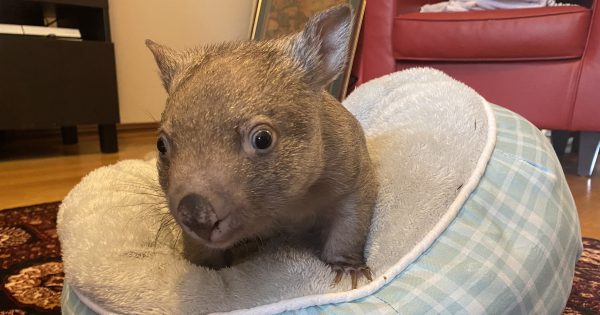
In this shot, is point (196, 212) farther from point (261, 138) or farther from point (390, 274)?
point (390, 274)

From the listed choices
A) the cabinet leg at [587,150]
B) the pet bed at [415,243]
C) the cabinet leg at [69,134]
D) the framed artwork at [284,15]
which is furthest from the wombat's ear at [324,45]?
the cabinet leg at [69,134]

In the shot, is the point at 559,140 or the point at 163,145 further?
the point at 559,140

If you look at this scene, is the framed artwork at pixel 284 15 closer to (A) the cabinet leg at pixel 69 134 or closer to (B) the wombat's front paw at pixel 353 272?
(A) the cabinet leg at pixel 69 134

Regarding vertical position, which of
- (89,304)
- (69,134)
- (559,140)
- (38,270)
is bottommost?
(69,134)

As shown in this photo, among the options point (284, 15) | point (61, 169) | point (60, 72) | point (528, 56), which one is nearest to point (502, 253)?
point (528, 56)

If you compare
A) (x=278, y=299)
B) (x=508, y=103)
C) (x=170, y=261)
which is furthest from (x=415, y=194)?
(x=508, y=103)

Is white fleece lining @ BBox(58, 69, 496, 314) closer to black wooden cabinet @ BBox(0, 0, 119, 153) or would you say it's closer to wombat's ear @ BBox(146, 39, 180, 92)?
wombat's ear @ BBox(146, 39, 180, 92)

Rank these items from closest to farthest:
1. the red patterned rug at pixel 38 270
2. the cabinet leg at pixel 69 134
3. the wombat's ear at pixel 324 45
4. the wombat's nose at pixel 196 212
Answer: the wombat's nose at pixel 196 212
the wombat's ear at pixel 324 45
the red patterned rug at pixel 38 270
the cabinet leg at pixel 69 134
